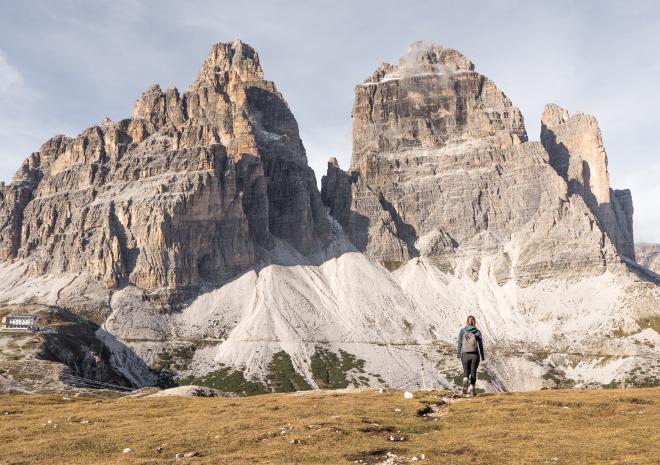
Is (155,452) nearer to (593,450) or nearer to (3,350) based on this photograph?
(593,450)

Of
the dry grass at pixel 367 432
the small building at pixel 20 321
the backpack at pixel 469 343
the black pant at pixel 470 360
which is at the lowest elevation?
the dry grass at pixel 367 432

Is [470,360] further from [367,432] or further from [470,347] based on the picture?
[367,432]

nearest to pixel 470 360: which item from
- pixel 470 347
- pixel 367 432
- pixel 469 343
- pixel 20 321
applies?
pixel 470 347

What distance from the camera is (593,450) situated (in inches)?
1202

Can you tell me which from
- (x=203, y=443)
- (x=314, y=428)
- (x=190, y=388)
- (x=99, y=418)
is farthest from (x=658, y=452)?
(x=190, y=388)

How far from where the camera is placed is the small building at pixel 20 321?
190125 mm

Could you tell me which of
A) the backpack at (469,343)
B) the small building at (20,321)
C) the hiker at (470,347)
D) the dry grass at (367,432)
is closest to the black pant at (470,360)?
the hiker at (470,347)

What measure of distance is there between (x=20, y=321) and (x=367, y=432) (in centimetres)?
18049

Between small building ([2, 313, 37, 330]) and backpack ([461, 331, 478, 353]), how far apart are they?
177572 mm

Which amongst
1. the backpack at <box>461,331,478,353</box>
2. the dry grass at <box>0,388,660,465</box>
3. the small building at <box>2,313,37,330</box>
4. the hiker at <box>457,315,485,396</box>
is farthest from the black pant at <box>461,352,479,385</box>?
the small building at <box>2,313,37,330</box>

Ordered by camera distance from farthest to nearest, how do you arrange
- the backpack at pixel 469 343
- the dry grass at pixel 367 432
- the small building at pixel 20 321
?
1. the small building at pixel 20 321
2. the backpack at pixel 469 343
3. the dry grass at pixel 367 432

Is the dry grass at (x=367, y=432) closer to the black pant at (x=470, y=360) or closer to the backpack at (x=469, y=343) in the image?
the black pant at (x=470, y=360)

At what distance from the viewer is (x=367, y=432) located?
1473 inches

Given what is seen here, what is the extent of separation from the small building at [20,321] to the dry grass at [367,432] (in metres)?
150
